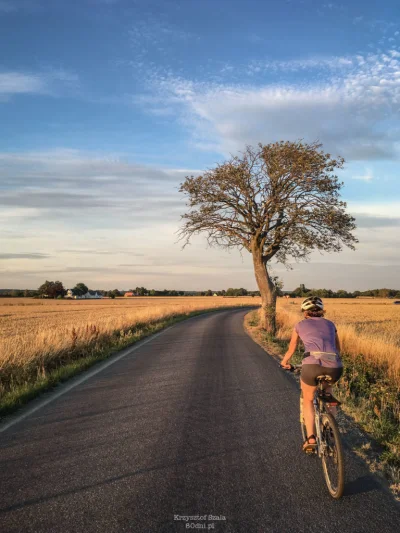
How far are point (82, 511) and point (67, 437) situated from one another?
6.52ft

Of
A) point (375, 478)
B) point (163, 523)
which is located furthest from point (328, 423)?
point (163, 523)

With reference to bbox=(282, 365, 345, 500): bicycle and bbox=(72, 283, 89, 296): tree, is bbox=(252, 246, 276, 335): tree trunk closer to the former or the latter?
bbox=(282, 365, 345, 500): bicycle

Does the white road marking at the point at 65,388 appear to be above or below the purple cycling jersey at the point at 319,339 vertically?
below

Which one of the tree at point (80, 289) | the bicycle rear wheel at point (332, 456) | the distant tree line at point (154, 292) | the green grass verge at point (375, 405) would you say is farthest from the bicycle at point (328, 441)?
the tree at point (80, 289)

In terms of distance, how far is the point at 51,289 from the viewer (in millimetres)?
129625

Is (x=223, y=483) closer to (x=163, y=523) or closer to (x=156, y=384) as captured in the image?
(x=163, y=523)

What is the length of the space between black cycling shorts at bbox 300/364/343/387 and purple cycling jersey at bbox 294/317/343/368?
0.13 ft

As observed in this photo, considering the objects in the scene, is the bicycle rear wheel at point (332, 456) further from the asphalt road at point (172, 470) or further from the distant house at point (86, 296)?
the distant house at point (86, 296)

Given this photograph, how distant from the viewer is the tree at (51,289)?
129000mm

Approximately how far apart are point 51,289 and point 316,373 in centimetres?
13275

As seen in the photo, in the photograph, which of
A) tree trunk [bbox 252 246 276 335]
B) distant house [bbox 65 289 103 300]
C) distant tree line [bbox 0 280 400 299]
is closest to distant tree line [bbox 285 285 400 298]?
distant tree line [bbox 0 280 400 299]

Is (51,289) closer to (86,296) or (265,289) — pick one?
(86,296)

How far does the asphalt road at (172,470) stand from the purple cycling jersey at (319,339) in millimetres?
1168

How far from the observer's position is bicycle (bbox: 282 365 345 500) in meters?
4.05
